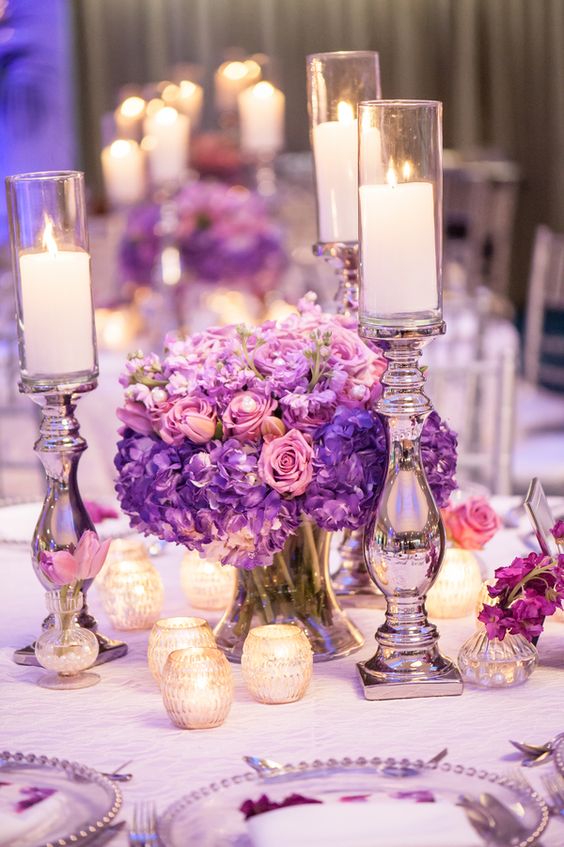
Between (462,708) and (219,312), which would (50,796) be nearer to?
(462,708)

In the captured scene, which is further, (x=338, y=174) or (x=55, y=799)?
(x=338, y=174)

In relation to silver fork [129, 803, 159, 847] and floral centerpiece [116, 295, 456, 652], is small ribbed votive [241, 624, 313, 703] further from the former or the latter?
silver fork [129, 803, 159, 847]

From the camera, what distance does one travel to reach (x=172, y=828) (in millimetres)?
1093

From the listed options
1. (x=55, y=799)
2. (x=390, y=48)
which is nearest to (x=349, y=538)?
(x=55, y=799)

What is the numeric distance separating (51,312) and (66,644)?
0.39 meters

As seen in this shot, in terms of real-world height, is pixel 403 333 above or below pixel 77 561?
above

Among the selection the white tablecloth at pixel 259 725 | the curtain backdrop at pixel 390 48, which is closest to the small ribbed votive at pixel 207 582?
the white tablecloth at pixel 259 725

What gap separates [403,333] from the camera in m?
1.39

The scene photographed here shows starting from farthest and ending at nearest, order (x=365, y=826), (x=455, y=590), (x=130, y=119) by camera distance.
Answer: (x=130, y=119), (x=455, y=590), (x=365, y=826)

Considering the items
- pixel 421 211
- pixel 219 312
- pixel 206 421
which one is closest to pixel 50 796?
pixel 206 421

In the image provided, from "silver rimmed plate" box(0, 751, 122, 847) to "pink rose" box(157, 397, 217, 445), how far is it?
15.4 inches

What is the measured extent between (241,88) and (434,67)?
504cm

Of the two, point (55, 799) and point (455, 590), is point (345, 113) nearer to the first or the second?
point (455, 590)

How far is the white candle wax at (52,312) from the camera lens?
1536mm
